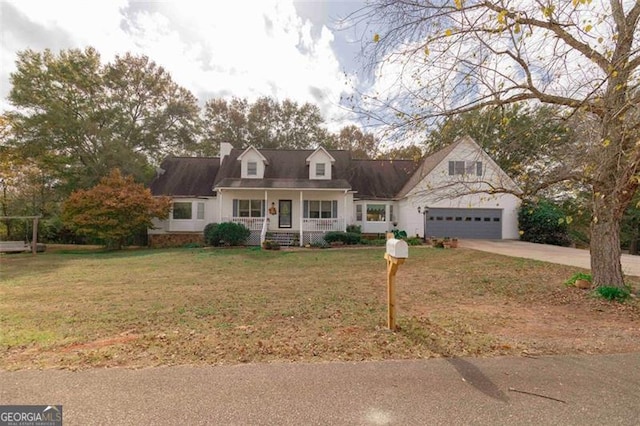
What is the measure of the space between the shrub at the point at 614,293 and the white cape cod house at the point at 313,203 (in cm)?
1195

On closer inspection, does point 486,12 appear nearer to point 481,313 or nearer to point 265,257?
point 481,313

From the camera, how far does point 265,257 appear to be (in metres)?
13.2

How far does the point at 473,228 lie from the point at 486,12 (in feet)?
54.1

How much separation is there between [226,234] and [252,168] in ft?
17.4

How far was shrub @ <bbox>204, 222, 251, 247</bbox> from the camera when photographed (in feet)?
56.4

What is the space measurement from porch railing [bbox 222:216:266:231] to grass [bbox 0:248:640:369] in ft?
25.5

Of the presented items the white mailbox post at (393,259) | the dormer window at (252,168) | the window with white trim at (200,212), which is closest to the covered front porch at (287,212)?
the dormer window at (252,168)

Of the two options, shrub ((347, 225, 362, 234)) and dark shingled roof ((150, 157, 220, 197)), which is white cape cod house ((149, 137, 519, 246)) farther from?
shrub ((347, 225, 362, 234))

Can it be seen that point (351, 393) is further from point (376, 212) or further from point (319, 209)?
point (376, 212)

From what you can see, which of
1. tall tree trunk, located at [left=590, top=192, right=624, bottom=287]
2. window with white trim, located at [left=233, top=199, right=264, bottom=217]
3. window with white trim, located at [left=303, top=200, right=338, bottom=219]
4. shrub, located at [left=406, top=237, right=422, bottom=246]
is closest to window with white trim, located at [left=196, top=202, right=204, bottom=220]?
window with white trim, located at [left=233, top=199, right=264, bottom=217]

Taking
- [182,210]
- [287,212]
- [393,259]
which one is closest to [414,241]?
[287,212]

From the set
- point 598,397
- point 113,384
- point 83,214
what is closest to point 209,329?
point 113,384

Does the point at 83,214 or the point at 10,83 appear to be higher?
the point at 10,83

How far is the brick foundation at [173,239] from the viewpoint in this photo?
64.3 feet
